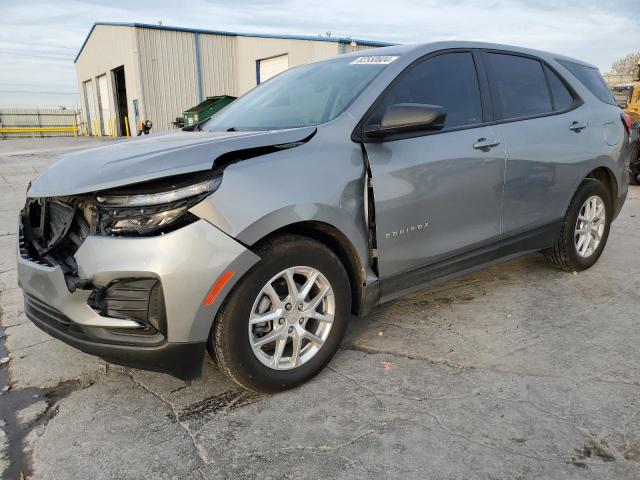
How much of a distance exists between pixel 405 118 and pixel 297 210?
2.52 feet

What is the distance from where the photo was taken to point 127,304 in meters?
2.24

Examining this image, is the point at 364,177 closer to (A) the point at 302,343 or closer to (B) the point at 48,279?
(A) the point at 302,343

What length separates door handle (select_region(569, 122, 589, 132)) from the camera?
4.00m

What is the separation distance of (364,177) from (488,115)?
1.23 m

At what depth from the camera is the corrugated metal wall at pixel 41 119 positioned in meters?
39.3

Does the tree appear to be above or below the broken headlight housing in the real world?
above

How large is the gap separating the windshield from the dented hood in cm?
39

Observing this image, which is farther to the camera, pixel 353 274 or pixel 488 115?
pixel 488 115

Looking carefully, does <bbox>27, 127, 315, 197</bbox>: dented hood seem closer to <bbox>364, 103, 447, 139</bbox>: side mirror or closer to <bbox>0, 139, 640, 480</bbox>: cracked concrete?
<bbox>364, 103, 447, 139</bbox>: side mirror

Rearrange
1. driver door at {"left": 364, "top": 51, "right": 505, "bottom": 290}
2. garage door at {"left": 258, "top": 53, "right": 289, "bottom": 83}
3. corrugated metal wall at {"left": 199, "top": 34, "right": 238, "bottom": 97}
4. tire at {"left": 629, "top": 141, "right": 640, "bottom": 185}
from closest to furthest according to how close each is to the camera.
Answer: driver door at {"left": 364, "top": 51, "right": 505, "bottom": 290} < tire at {"left": 629, "top": 141, "right": 640, "bottom": 185} < garage door at {"left": 258, "top": 53, "right": 289, "bottom": 83} < corrugated metal wall at {"left": 199, "top": 34, "right": 238, "bottom": 97}

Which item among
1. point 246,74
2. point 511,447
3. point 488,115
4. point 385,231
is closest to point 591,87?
point 488,115

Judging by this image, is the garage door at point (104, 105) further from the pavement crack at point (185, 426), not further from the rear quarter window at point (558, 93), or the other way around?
the pavement crack at point (185, 426)

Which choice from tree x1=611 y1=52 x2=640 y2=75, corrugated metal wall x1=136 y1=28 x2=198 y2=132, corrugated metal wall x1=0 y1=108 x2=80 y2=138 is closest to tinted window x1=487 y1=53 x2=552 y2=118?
corrugated metal wall x1=136 y1=28 x2=198 y2=132

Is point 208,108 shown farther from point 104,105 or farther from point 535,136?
point 104,105
